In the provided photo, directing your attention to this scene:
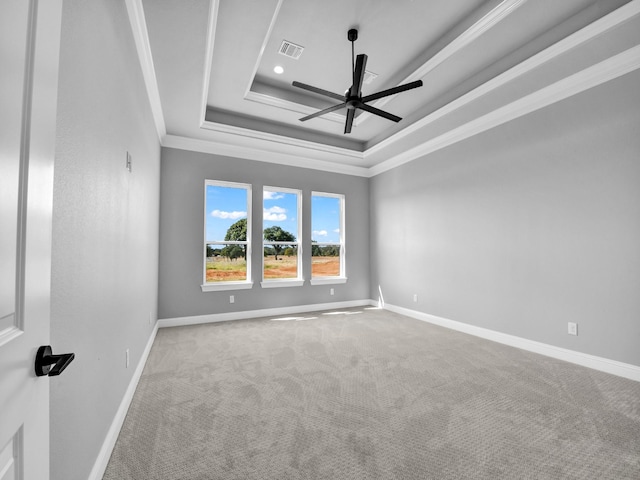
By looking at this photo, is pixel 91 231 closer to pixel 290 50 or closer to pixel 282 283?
pixel 290 50

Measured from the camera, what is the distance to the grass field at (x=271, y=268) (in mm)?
4695

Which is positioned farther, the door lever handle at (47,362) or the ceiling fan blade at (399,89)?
the ceiling fan blade at (399,89)

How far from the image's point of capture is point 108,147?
1662 mm

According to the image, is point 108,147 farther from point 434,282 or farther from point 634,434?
point 434,282

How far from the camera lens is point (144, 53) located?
252 centimetres

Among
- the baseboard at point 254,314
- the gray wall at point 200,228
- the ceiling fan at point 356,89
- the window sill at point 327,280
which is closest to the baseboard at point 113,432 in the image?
the baseboard at point 254,314

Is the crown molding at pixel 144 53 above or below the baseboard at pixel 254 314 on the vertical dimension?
above

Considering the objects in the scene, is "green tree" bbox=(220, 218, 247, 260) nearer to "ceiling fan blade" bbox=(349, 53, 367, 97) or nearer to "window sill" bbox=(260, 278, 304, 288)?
"window sill" bbox=(260, 278, 304, 288)

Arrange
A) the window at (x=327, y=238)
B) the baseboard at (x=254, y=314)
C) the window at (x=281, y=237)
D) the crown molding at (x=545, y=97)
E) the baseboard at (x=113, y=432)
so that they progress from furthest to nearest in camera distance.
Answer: the window at (x=327, y=238) → the window at (x=281, y=237) → the baseboard at (x=254, y=314) → the crown molding at (x=545, y=97) → the baseboard at (x=113, y=432)

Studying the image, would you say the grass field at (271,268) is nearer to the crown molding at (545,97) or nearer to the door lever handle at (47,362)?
the crown molding at (545,97)

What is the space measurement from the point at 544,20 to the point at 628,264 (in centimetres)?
225

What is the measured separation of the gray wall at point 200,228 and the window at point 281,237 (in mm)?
122

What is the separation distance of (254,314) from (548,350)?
391 centimetres

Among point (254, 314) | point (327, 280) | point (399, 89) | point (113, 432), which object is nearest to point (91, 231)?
point (113, 432)
